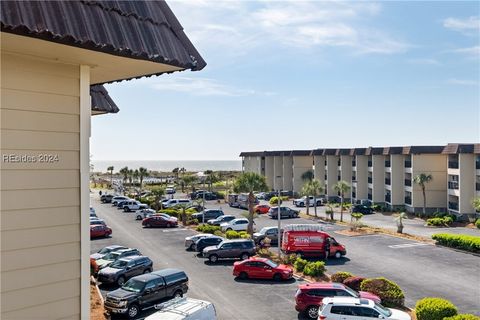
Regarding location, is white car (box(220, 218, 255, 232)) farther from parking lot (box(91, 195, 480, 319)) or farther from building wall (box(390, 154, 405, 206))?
building wall (box(390, 154, 405, 206))

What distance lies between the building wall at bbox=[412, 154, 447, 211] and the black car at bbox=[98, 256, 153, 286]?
128 feet

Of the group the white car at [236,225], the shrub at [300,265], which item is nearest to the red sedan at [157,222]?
the white car at [236,225]

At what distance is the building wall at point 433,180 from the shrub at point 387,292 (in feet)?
117

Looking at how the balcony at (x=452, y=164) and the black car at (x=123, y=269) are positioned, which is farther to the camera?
the balcony at (x=452, y=164)

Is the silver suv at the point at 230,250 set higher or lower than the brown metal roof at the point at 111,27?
lower

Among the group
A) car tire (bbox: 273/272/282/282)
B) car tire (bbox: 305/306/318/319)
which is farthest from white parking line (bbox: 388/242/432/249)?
car tire (bbox: 305/306/318/319)

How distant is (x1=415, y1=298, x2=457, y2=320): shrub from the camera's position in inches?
675

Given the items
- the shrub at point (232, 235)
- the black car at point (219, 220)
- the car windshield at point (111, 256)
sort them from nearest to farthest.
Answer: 1. the car windshield at point (111, 256)
2. the shrub at point (232, 235)
3. the black car at point (219, 220)

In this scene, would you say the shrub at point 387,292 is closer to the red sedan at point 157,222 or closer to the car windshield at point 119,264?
the car windshield at point 119,264

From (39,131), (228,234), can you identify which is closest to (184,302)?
(39,131)

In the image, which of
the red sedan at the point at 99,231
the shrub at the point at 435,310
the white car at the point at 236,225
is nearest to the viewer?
the shrub at the point at 435,310

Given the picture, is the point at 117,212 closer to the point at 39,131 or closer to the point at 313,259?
the point at 313,259

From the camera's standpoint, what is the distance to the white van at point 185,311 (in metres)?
15.3

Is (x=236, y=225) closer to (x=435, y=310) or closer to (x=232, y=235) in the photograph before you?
(x=232, y=235)
